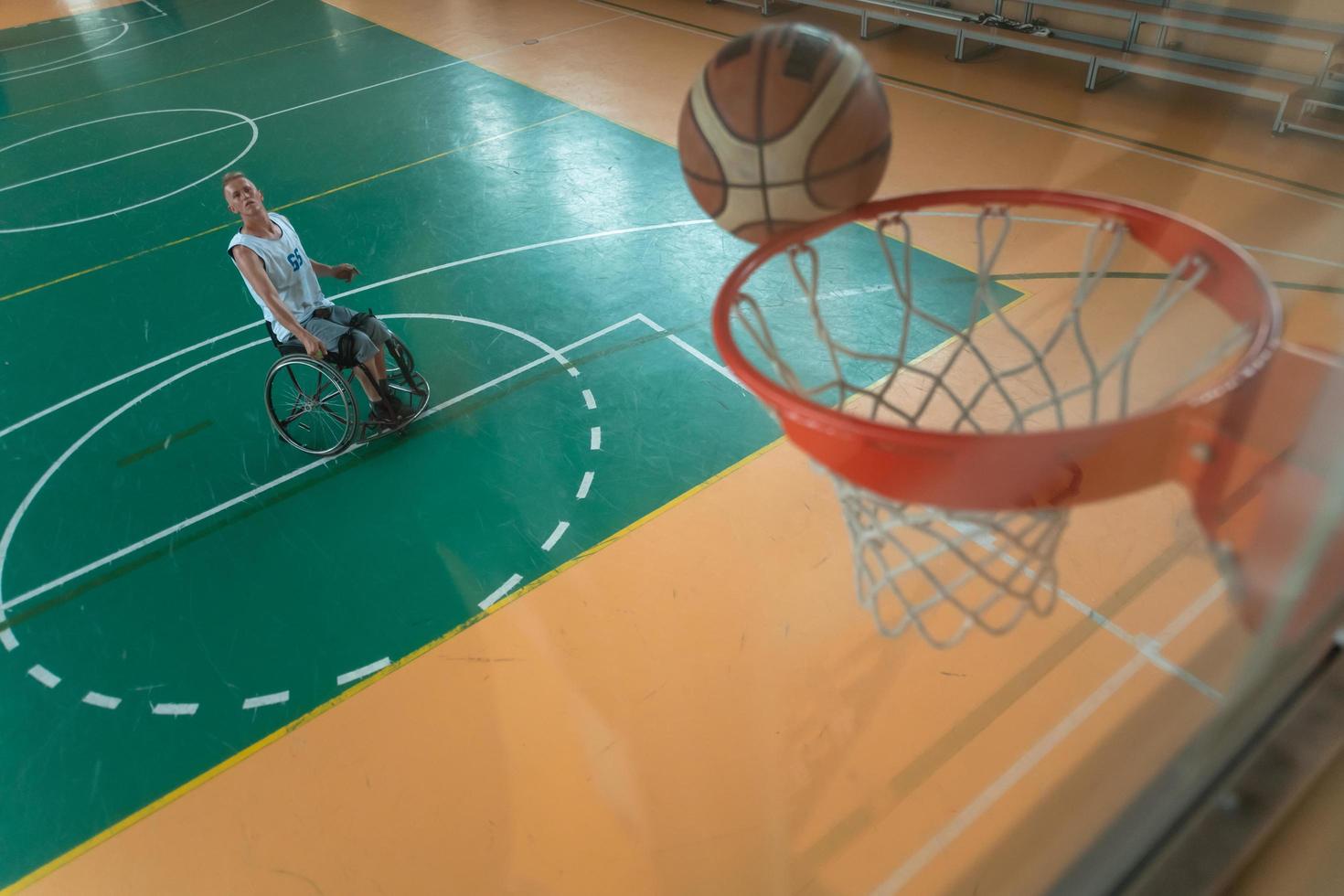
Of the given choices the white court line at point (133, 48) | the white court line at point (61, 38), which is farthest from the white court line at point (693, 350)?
the white court line at point (61, 38)

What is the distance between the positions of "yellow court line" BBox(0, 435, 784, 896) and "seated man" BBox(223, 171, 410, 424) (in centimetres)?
122

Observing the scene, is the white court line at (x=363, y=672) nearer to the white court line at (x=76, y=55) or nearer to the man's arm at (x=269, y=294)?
the man's arm at (x=269, y=294)

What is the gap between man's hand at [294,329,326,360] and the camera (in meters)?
3.72

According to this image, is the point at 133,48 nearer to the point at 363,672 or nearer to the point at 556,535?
the point at 556,535

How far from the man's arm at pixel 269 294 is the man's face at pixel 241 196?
163 millimetres

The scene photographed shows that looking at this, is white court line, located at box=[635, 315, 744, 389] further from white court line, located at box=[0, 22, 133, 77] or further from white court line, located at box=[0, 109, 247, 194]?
white court line, located at box=[0, 22, 133, 77]

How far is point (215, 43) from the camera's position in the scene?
9.62m

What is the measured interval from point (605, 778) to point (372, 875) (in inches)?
26.8

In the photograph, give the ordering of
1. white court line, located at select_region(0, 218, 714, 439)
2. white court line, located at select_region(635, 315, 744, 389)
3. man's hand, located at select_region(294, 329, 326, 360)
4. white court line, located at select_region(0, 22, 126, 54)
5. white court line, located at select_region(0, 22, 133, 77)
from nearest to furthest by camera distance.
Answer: man's hand, located at select_region(294, 329, 326, 360), white court line, located at select_region(635, 315, 744, 389), white court line, located at select_region(0, 218, 714, 439), white court line, located at select_region(0, 22, 133, 77), white court line, located at select_region(0, 22, 126, 54)

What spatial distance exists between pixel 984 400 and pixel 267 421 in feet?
10.4

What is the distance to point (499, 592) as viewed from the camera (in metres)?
3.28

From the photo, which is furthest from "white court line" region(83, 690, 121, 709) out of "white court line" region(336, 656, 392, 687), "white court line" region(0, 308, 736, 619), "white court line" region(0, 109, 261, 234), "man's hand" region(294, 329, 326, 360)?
"white court line" region(0, 109, 261, 234)

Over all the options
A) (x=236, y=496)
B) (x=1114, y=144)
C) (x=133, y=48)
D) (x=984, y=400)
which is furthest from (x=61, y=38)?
(x=984, y=400)

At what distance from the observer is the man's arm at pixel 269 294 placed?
3.57 m
